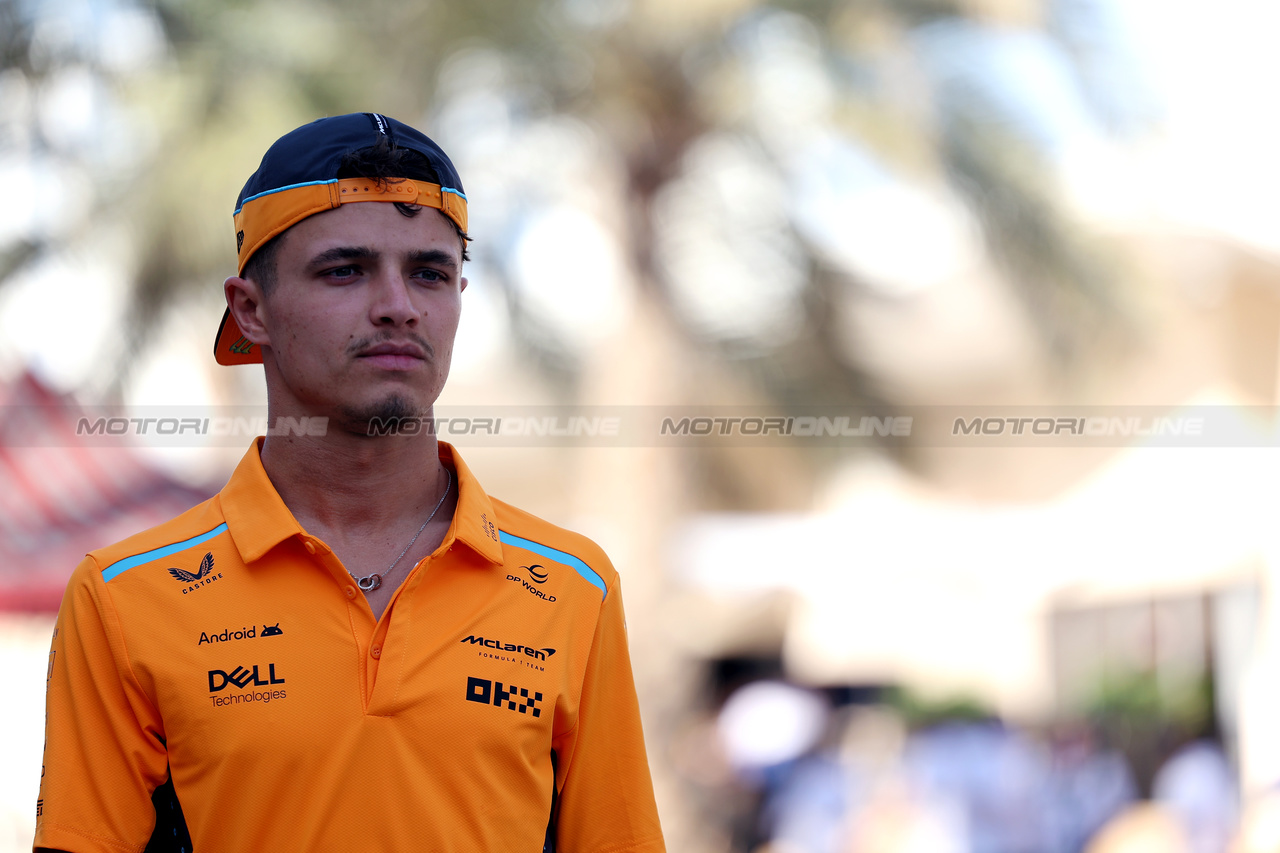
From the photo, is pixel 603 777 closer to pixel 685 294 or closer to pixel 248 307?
pixel 248 307

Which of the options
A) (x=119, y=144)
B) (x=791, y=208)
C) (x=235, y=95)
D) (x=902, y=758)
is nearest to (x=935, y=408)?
(x=791, y=208)

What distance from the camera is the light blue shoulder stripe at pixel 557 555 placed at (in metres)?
2.18

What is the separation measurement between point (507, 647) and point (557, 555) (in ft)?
0.86

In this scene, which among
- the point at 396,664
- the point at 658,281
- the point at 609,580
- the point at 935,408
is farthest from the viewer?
the point at 935,408

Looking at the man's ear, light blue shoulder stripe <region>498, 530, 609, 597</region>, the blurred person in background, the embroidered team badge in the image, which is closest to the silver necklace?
light blue shoulder stripe <region>498, 530, 609, 597</region>

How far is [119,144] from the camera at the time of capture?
7.70 m

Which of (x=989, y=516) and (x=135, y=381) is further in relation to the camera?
(x=989, y=516)

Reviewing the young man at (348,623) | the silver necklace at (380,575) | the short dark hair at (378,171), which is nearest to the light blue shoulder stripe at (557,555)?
the young man at (348,623)

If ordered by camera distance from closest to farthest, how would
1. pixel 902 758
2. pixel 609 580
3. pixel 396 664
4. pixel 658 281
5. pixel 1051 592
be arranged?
pixel 396 664 < pixel 609 580 < pixel 658 281 < pixel 902 758 < pixel 1051 592

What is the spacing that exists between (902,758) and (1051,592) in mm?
2779

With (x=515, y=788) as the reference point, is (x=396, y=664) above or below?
above

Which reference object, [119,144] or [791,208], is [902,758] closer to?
[791,208]

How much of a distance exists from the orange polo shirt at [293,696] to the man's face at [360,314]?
24 centimetres

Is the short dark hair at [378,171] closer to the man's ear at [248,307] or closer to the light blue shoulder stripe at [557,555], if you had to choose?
the man's ear at [248,307]
